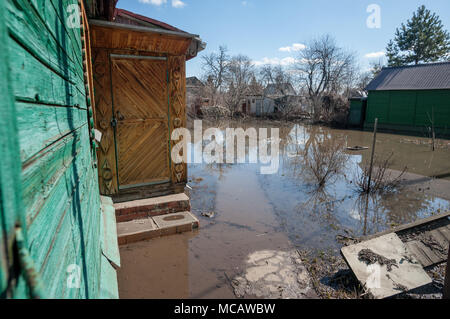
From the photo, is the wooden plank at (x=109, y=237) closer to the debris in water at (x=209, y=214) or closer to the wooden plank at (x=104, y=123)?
the wooden plank at (x=104, y=123)

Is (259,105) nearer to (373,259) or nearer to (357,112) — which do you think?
(357,112)

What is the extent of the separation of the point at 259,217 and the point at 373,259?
250 centimetres

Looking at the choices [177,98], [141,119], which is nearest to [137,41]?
[177,98]

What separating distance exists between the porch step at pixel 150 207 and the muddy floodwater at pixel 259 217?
0.58 meters

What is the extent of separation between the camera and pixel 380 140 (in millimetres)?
17344

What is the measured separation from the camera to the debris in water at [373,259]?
3523 mm

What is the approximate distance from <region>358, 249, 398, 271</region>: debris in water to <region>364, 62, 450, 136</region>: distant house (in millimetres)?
19370

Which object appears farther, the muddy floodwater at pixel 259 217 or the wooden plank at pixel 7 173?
the muddy floodwater at pixel 259 217

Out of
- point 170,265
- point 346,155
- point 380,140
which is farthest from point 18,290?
point 380,140

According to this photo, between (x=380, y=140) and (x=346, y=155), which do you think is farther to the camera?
(x=380, y=140)

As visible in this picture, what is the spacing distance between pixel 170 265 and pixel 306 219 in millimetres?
3071

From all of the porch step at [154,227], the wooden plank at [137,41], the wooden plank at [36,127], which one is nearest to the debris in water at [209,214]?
the porch step at [154,227]

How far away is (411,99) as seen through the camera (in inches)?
829
